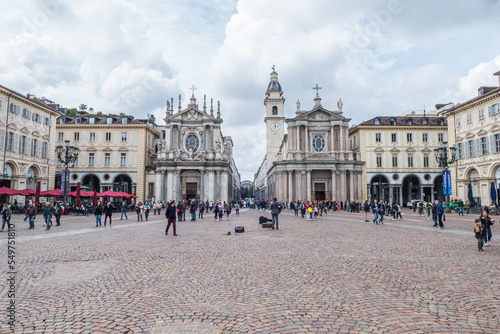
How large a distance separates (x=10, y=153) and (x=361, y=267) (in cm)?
3911

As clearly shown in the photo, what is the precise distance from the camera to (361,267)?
8750 mm

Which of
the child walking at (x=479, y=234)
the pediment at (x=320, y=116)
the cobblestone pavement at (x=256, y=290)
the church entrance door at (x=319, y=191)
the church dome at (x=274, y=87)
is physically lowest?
the cobblestone pavement at (x=256, y=290)

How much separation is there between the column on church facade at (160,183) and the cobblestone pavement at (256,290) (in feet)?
148

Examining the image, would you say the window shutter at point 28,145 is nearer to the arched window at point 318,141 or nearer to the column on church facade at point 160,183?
the column on church facade at point 160,183

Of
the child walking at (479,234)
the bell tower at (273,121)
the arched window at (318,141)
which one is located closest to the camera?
the child walking at (479,234)

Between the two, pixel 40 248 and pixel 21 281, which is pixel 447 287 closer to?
pixel 21 281

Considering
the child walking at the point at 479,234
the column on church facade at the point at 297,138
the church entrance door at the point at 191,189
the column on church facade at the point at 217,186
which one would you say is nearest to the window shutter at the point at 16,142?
the church entrance door at the point at 191,189

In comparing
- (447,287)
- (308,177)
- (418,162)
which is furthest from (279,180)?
(447,287)

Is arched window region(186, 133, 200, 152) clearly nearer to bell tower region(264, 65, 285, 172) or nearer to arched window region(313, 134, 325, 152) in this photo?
arched window region(313, 134, 325, 152)

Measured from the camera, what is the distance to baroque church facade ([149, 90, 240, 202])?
186 feet

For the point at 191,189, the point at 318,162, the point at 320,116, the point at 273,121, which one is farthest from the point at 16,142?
the point at 273,121

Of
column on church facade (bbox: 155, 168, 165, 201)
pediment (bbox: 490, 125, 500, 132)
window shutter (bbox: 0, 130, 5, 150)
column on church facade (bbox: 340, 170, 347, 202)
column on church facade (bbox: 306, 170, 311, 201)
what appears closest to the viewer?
pediment (bbox: 490, 125, 500, 132)

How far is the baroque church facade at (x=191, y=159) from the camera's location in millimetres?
56750

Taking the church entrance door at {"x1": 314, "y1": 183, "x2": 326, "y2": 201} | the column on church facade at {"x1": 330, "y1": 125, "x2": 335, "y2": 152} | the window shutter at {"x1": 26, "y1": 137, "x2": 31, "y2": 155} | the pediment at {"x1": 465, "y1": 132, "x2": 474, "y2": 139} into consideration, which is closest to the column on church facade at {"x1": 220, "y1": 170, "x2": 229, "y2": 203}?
the church entrance door at {"x1": 314, "y1": 183, "x2": 326, "y2": 201}
